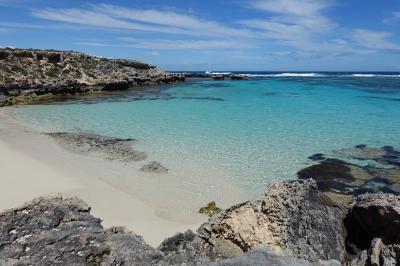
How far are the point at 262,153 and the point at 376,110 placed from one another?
24774mm

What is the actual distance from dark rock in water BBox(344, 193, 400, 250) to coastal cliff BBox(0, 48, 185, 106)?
125ft

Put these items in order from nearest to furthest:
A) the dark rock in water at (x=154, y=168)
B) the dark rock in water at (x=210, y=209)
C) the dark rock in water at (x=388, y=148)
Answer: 1. the dark rock in water at (x=210, y=209)
2. the dark rock in water at (x=154, y=168)
3. the dark rock in water at (x=388, y=148)

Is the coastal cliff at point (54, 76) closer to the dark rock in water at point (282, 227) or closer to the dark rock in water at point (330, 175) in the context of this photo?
the dark rock in water at point (330, 175)

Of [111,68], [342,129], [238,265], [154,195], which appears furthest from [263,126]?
[111,68]


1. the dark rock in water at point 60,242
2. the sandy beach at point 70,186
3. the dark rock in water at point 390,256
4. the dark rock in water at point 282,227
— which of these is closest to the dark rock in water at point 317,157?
the sandy beach at point 70,186

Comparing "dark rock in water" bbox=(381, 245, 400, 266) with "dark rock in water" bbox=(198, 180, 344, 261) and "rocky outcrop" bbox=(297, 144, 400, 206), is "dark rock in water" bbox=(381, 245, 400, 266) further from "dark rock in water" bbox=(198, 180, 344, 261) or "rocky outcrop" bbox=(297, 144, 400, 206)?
"rocky outcrop" bbox=(297, 144, 400, 206)

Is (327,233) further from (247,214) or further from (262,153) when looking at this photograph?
(262,153)

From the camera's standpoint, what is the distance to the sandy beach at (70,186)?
11531 millimetres

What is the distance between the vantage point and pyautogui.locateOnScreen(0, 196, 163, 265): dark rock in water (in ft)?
15.6

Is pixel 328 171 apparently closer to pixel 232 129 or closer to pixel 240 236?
pixel 232 129

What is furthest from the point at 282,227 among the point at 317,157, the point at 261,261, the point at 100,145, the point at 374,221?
the point at 100,145

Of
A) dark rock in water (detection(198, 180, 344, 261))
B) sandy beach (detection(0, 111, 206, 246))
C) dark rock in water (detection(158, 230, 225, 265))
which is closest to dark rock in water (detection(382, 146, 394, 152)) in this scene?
sandy beach (detection(0, 111, 206, 246))

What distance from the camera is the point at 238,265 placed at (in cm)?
419

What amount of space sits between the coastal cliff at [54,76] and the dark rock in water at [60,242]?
37.0 meters
